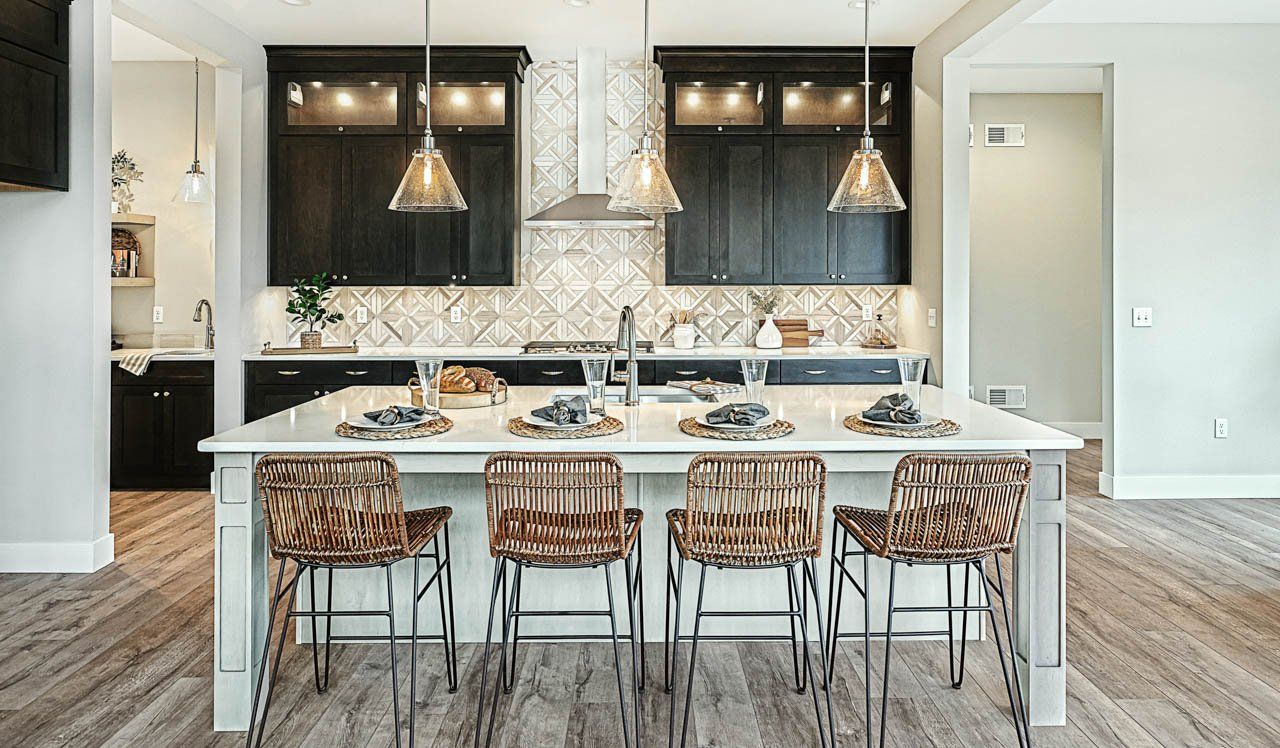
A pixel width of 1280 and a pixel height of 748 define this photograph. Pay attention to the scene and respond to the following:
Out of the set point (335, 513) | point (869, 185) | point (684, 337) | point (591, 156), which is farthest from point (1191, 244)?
point (335, 513)

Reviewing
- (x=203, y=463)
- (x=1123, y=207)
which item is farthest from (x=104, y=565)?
(x=1123, y=207)

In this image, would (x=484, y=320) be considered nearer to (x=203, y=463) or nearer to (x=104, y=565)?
(x=203, y=463)

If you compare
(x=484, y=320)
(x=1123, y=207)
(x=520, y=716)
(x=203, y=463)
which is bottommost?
(x=520, y=716)

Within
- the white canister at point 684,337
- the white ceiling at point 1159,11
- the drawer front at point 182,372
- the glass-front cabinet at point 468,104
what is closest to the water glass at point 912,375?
the white canister at point 684,337

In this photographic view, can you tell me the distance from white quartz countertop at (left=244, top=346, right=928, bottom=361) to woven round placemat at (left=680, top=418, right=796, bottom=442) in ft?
8.43

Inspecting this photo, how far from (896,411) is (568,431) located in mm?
959

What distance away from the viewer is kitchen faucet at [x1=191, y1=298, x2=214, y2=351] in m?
5.97

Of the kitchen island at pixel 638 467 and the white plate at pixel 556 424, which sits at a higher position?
the white plate at pixel 556 424

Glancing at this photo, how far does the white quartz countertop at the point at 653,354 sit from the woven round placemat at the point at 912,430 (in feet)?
8.54

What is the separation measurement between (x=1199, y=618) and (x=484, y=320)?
428 centimetres

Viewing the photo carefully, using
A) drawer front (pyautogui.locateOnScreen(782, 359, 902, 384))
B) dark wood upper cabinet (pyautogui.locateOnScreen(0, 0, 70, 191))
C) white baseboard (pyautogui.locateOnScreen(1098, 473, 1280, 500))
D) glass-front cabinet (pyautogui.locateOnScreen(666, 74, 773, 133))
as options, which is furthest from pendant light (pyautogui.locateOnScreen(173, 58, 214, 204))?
white baseboard (pyautogui.locateOnScreen(1098, 473, 1280, 500))

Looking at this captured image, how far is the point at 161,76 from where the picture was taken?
6117 millimetres

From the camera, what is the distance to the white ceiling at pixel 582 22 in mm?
4789

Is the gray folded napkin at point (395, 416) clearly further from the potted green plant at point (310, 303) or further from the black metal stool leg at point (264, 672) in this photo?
the potted green plant at point (310, 303)
